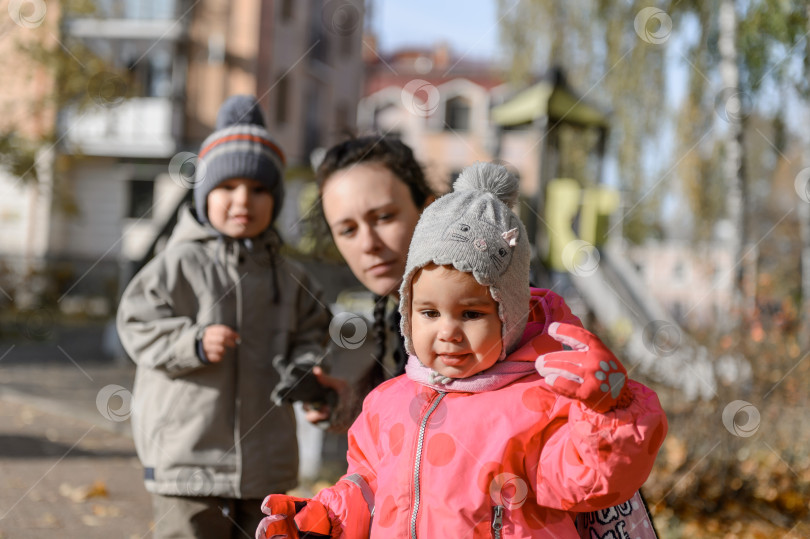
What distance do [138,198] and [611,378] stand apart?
22.8m

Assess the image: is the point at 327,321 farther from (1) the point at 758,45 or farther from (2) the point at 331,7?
(2) the point at 331,7

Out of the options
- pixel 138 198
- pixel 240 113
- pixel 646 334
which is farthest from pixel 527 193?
pixel 240 113

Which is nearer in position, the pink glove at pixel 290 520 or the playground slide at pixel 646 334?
the pink glove at pixel 290 520

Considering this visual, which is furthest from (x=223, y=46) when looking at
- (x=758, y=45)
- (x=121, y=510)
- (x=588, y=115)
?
(x=121, y=510)

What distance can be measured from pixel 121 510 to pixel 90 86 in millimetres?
9856

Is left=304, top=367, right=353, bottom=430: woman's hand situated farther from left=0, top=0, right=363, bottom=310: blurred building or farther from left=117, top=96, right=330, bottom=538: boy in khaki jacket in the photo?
left=0, top=0, right=363, bottom=310: blurred building

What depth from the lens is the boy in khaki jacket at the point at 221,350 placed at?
8.78 ft

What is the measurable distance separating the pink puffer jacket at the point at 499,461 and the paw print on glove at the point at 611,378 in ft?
0.17

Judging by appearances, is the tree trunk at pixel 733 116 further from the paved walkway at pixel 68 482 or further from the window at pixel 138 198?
the window at pixel 138 198

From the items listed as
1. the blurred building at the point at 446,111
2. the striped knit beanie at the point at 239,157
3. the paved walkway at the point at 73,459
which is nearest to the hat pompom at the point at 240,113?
the striped knit beanie at the point at 239,157

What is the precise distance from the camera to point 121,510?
16.1 ft

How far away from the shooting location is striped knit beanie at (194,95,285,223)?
284 centimetres

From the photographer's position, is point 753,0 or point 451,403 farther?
point 753,0

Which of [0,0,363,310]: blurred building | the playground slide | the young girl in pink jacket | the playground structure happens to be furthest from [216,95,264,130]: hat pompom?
[0,0,363,310]: blurred building
